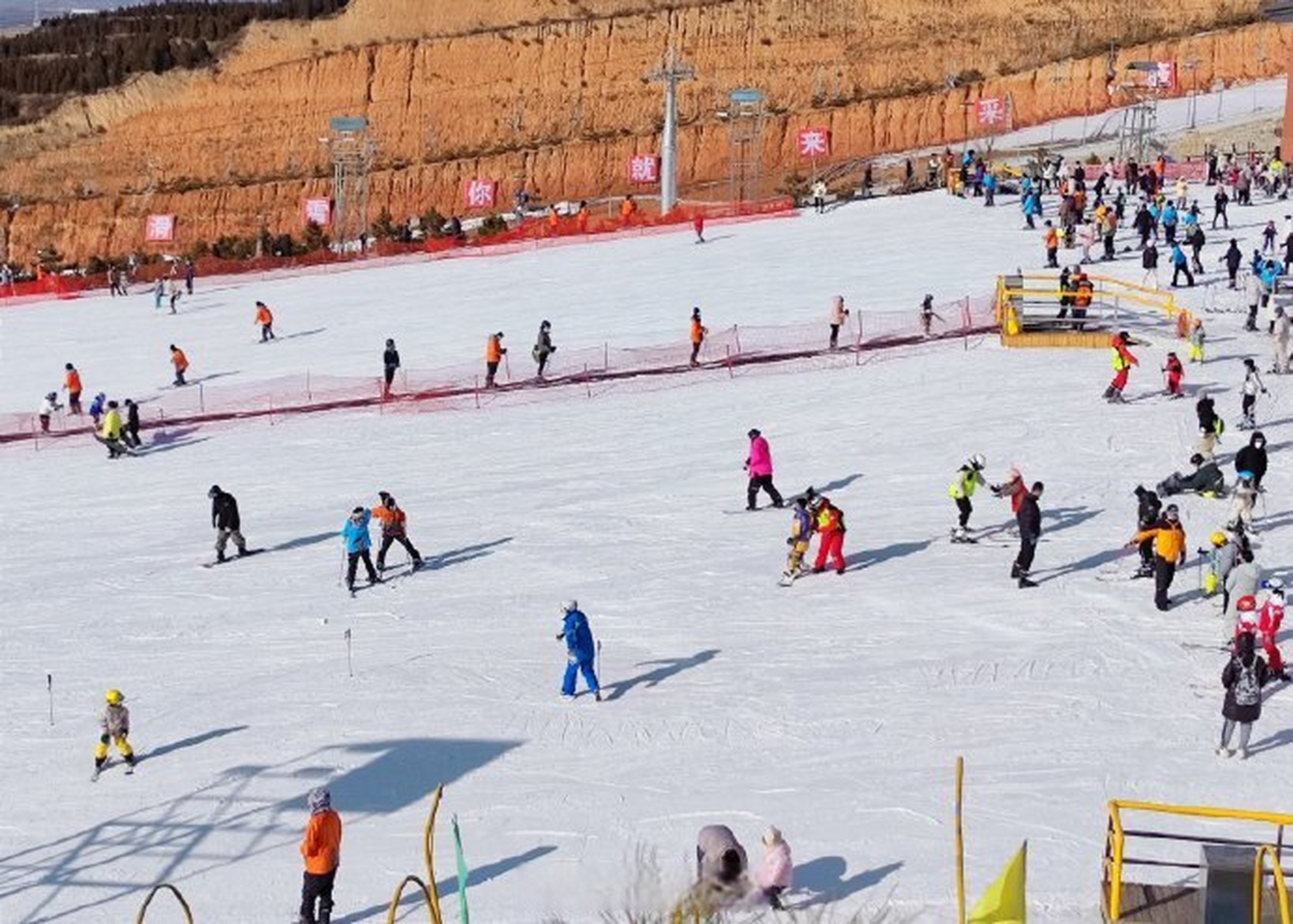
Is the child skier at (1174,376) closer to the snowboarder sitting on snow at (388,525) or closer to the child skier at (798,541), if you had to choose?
the child skier at (798,541)

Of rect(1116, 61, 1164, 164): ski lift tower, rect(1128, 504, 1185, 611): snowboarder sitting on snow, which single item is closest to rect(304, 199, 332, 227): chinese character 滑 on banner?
rect(1116, 61, 1164, 164): ski lift tower

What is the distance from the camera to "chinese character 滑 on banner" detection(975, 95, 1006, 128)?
6184cm

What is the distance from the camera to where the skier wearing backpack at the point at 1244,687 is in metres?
13.6

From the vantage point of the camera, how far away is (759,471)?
22.1 m

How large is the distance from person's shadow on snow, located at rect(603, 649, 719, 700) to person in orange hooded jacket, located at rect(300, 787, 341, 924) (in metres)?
4.57

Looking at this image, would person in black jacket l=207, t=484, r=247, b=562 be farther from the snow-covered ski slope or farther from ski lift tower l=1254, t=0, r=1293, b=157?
ski lift tower l=1254, t=0, r=1293, b=157

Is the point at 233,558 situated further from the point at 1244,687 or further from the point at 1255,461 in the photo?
the point at 1244,687

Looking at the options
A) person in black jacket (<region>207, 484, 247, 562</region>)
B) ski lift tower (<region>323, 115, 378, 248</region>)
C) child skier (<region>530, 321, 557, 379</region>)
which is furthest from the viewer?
ski lift tower (<region>323, 115, 378, 248</region>)

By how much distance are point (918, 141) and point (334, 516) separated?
51283 mm

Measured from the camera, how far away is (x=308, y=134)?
79938mm

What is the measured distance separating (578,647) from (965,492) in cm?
570

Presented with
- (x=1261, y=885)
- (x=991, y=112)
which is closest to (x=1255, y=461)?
(x=1261, y=885)

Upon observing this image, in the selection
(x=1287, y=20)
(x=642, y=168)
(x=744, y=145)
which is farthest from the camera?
(x=744, y=145)

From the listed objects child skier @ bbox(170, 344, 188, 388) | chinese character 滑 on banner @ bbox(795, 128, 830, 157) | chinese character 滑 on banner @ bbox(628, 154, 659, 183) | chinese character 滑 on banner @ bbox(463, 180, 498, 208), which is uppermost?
chinese character 滑 on banner @ bbox(795, 128, 830, 157)
